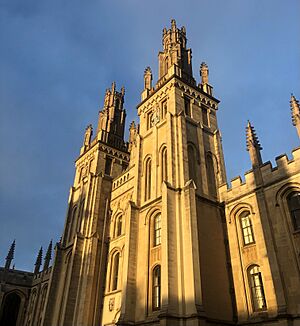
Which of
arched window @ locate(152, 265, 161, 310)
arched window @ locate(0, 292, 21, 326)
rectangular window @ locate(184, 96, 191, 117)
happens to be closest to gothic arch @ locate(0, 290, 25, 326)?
arched window @ locate(0, 292, 21, 326)

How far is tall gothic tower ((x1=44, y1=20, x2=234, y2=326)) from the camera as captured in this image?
→ 19.0 metres

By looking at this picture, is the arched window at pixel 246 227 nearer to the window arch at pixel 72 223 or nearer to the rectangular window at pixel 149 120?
the rectangular window at pixel 149 120

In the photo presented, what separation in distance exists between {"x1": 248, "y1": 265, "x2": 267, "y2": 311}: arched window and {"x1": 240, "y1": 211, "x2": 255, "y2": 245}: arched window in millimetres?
1747

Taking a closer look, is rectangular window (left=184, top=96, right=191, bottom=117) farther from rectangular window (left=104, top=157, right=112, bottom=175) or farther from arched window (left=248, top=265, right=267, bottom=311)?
arched window (left=248, top=265, right=267, bottom=311)

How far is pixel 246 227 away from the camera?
21.1 metres

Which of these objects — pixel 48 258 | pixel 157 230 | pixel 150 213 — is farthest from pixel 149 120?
pixel 48 258

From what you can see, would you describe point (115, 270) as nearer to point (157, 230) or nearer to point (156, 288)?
point (157, 230)

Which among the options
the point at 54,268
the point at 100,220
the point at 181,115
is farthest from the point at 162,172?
the point at 54,268

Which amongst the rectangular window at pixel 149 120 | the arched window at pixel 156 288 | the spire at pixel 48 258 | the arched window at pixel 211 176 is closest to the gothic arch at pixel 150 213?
the arched window at pixel 156 288

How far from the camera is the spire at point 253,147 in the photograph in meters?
22.1

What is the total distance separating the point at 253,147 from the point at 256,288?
9284 millimetres

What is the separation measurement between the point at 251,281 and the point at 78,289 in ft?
48.1

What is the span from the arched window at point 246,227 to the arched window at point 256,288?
5.73 feet

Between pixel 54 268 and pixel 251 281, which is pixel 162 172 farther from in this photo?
pixel 54 268
